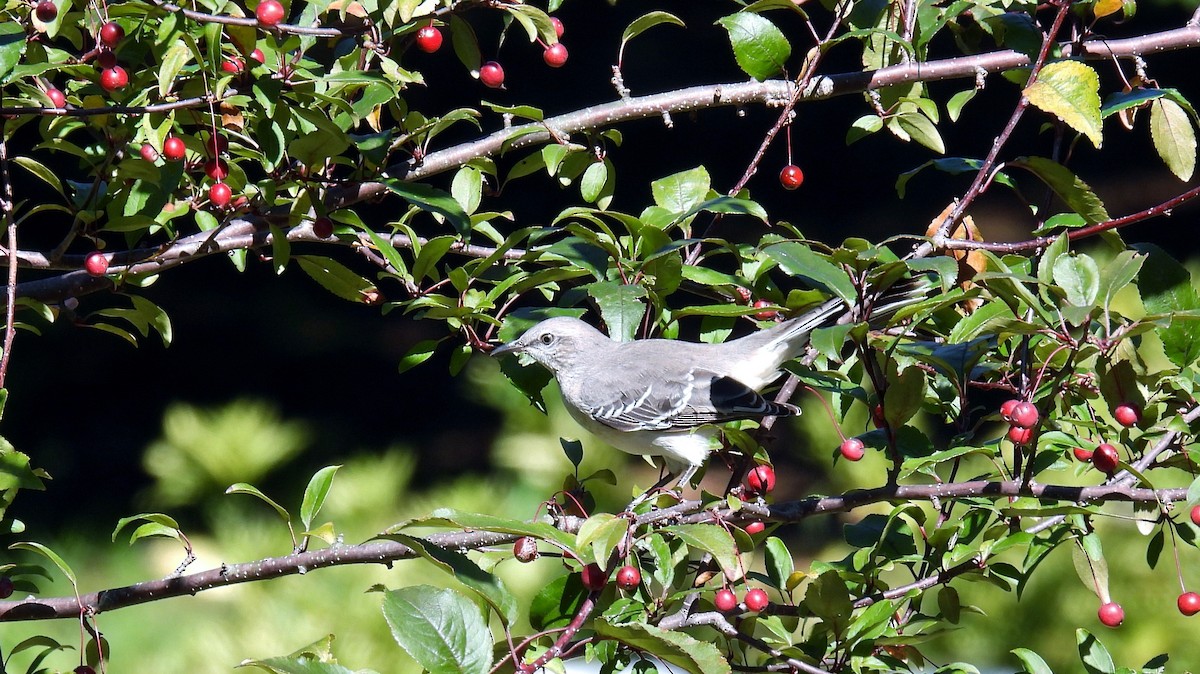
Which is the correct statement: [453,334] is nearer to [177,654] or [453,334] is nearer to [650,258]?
[650,258]

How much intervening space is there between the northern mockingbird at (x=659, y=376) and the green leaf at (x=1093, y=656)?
0.94 m

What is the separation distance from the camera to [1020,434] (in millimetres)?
1569

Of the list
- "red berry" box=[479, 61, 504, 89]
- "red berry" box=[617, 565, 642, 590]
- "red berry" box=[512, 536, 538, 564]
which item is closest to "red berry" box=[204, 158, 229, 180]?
"red berry" box=[479, 61, 504, 89]

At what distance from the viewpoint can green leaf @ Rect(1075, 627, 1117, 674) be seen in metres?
1.72

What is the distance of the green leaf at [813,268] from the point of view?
151cm

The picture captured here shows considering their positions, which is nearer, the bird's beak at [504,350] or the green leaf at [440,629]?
the green leaf at [440,629]

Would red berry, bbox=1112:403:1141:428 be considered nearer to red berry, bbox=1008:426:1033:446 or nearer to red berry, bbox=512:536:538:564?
red berry, bbox=1008:426:1033:446

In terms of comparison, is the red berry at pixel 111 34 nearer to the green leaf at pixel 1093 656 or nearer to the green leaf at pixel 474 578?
the green leaf at pixel 474 578

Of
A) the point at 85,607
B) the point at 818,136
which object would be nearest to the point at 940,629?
the point at 85,607

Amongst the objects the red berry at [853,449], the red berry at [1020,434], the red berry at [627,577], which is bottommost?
the red berry at [627,577]

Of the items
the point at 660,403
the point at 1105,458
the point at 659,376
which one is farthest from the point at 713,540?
the point at 659,376

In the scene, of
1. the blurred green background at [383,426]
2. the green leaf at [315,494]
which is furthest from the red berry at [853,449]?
the blurred green background at [383,426]

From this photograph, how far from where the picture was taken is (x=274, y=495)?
561 centimetres

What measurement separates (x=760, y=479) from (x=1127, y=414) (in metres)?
0.61
